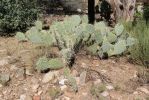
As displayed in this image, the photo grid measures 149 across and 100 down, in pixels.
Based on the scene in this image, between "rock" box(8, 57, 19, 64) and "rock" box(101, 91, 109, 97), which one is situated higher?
"rock" box(8, 57, 19, 64)

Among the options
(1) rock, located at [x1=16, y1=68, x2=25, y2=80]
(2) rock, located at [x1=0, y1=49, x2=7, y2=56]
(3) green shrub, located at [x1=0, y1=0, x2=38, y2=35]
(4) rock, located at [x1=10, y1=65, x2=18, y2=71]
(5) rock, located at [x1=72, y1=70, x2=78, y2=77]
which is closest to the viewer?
(5) rock, located at [x1=72, y1=70, x2=78, y2=77]

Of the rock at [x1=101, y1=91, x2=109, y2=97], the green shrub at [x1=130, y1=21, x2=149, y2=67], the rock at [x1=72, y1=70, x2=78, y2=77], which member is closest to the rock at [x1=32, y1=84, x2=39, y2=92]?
the rock at [x1=72, y1=70, x2=78, y2=77]

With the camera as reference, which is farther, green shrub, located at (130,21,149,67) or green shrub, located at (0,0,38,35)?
green shrub, located at (0,0,38,35)

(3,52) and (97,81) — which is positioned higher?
(3,52)

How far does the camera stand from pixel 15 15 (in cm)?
888

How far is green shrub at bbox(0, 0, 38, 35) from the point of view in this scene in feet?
28.7

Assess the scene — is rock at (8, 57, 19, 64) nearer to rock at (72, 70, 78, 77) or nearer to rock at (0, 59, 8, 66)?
rock at (0, 59, 8, 66)

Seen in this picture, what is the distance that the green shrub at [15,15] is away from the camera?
8750 millimetres

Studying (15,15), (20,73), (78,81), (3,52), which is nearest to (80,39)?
(78,81)

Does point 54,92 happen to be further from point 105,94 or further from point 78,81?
point 105,94

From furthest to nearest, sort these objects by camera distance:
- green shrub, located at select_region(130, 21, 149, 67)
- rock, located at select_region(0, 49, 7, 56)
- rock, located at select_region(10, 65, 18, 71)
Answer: rock, located at select_region(0, 49, 7, 56) → green shrub, located at select_region(130, 21, 149, 67) → rock, located at select_region(10, 65, 18, 71)

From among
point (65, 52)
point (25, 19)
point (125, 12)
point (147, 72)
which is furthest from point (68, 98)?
point (125, 12)

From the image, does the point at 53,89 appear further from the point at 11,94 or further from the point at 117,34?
the point at 117,34

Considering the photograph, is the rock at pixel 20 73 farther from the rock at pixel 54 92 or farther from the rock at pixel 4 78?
the rock at pixel 54 92
